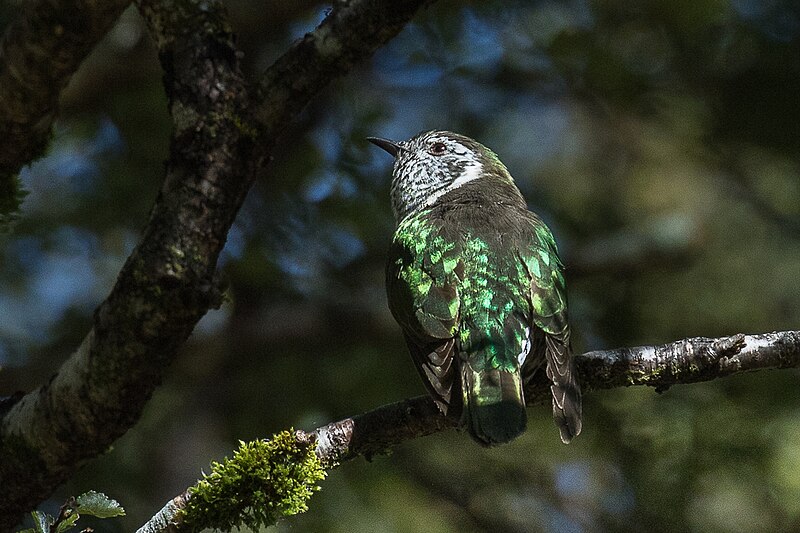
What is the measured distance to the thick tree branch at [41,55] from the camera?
3842 mm

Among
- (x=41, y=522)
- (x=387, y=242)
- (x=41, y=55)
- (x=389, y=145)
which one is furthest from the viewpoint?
(x=387, y=242)

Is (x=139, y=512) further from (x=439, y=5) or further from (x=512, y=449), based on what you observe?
(x=439, y=5)

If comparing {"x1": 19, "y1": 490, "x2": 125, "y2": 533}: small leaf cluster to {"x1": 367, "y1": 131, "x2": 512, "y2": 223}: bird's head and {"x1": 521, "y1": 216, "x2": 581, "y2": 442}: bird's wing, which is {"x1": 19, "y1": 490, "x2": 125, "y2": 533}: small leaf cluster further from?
{"x1": 367, "y1": 131, "x2": 512, "y2": 223}: bird's head

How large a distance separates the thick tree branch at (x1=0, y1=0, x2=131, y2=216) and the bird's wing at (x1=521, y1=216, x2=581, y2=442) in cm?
203

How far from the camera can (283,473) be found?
336 centimetres

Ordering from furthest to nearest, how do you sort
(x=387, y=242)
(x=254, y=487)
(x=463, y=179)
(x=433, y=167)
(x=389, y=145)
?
(x=387, y=242), (x=389, y=145), (x=433, y=167), (x=463, y=179), (x=254, y=487)

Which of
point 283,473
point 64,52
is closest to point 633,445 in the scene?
point 283,473

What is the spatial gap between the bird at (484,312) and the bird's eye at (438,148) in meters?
1.16

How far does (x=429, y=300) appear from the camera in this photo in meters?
4.43

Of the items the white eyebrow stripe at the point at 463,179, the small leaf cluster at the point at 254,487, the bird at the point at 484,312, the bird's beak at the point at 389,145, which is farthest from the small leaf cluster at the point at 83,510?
the bird's beak at the point at 389,145

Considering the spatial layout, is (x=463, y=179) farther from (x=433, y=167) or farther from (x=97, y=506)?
(x=97, y=506)

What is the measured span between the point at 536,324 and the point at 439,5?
4.35 m

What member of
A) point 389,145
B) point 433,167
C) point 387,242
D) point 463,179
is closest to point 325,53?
point 463,179

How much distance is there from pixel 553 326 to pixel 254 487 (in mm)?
1566
